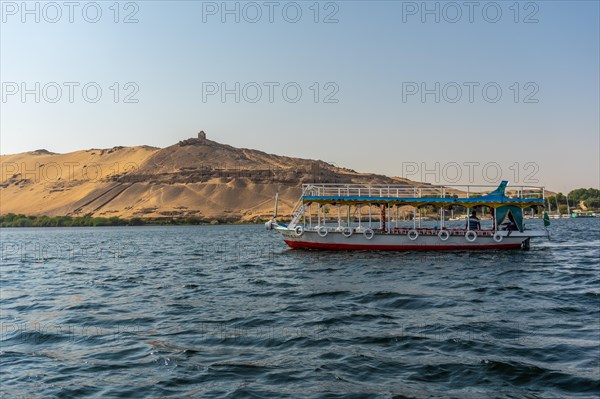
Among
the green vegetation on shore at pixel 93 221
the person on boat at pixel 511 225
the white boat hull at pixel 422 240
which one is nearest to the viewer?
the white boat hull at pixel 422 240

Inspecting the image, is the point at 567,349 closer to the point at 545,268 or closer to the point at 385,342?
the point at 385,342

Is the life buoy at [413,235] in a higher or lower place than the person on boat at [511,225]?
lower

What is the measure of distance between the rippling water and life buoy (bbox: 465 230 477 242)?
11641 millimetres

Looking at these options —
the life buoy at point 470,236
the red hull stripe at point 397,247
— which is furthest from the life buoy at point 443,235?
the life buoy at point 470,236

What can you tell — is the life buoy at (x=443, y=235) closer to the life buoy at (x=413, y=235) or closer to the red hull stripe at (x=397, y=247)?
the red hull stripe at (x=397, y=247)

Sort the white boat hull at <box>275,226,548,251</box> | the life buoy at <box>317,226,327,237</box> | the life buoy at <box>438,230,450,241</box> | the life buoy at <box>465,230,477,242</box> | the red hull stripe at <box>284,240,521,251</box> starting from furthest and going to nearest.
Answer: the life buoy at <box>317,226,327,237</box> → the red hull stripe at <box>284,240,521,251</box> → the white boat hull at <box>275,226,548,251</box> → the life buoy at <box>438,230,450,241</box> → the life buoy at <box>465,230,477,242</box>

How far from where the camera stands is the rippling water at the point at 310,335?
A: 11.8 meters

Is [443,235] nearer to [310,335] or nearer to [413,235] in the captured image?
[413,235]

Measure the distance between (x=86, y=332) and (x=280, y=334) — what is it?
636 cm

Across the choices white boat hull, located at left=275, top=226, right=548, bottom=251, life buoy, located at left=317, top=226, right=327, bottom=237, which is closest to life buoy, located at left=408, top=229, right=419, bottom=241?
white boat hull, located at left=275, top=226, right=548, bottom=251

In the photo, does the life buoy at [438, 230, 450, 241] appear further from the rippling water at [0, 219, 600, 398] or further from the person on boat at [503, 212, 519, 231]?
the rippling water at [0, 219, 600, 398]

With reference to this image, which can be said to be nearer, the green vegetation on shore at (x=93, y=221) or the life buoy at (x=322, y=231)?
the life buoy at (x=322, y=231)

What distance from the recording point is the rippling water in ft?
38.7

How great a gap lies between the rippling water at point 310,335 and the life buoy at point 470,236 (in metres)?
11.6
